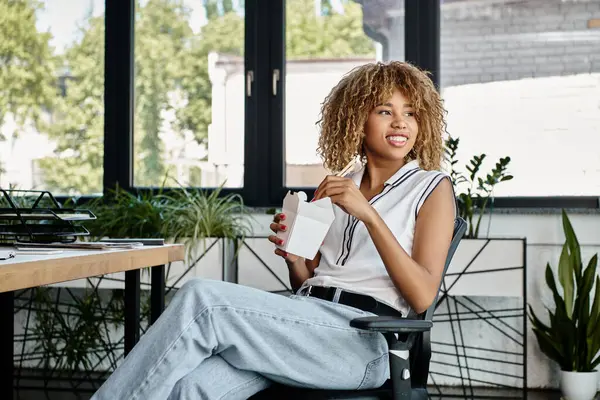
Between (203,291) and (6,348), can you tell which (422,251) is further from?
(6,348)

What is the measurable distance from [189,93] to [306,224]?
2.62m

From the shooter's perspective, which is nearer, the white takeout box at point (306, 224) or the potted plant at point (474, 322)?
the white takeout box at point (306, 224)

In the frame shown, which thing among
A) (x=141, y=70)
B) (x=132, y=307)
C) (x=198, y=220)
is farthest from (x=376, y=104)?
(x=141, y=70)

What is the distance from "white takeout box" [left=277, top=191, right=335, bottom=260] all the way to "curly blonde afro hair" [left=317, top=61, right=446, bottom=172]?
1.27ft

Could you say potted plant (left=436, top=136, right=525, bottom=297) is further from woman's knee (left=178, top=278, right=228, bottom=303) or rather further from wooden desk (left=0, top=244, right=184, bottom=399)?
woman's knee (left=178, top=278, right=228, bottom=303)

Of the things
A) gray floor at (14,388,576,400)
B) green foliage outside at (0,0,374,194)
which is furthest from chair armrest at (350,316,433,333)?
green foliage outside at (0,0,374,194)

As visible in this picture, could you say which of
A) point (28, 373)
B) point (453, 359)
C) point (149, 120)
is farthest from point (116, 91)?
point (453, 359)

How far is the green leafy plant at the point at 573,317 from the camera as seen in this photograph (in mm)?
3354

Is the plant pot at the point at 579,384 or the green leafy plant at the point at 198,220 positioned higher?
the green leafy plant at the point at 198,220

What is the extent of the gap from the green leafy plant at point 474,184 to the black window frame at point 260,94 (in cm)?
12

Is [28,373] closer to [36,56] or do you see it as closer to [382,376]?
[36,56]

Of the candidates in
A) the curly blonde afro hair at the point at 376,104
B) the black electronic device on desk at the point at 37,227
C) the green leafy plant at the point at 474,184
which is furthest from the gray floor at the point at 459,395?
the curly blonde afro hair at the point at 376,104

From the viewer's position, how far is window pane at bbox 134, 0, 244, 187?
410 centimetres

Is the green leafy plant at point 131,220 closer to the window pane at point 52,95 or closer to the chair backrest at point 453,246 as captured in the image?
the window pane at point 52,95
